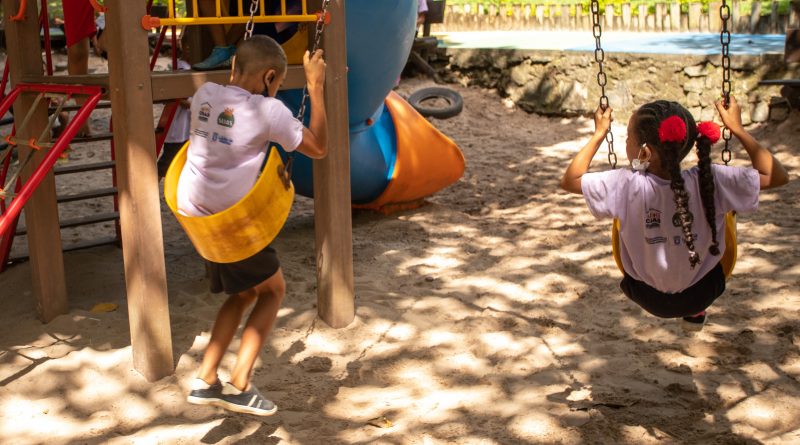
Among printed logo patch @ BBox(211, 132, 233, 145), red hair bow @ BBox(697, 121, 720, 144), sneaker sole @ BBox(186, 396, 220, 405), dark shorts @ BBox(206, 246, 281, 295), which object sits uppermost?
printed logo patch @ BBox(211, 132, 233, 145)

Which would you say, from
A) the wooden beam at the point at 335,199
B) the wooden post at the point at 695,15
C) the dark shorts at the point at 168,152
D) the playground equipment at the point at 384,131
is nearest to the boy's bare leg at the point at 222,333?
the wooden beam at the point at 335,199

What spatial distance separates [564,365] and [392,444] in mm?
1102

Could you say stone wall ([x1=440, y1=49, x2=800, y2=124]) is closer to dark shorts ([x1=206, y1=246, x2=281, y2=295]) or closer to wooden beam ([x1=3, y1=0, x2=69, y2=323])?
wooden beam ([x1=3, y1=0, x2=69, y2=323])

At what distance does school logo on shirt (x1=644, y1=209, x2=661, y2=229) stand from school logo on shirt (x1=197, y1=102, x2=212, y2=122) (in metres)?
1.60

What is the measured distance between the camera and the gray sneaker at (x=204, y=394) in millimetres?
3625

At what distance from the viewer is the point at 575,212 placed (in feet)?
24.6

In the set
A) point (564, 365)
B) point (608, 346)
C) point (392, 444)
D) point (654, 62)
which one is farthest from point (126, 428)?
point (654, 62)

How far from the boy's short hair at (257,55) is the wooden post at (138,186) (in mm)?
801

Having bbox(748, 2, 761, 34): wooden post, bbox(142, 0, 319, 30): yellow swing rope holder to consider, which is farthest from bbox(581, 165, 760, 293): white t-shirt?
bbox(748, 2, 761, 34): wooden post

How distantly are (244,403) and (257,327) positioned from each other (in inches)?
11.4

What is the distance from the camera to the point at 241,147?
3.45 metres

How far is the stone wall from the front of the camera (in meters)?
9.80

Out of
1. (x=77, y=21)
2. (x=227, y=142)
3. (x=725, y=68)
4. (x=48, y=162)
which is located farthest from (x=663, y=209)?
(x=77, y=21)

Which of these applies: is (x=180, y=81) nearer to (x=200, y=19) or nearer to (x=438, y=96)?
(x=200, y=19)
